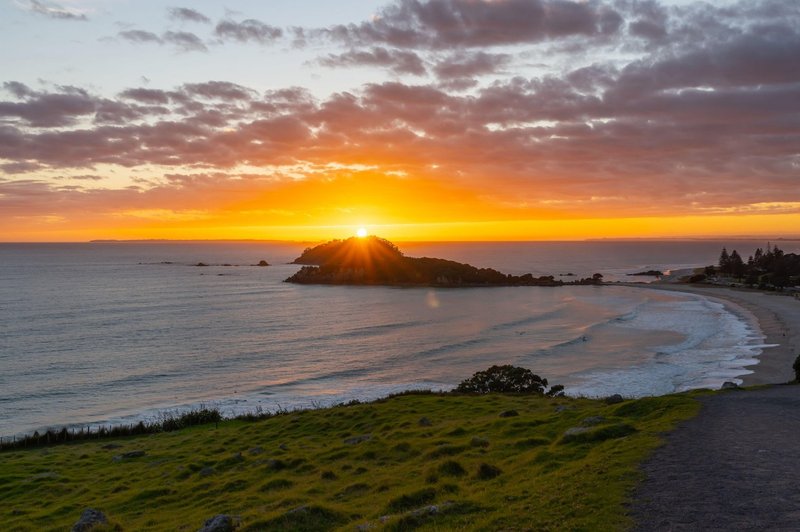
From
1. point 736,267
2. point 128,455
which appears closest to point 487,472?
point 128,455

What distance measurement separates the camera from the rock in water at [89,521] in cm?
1819

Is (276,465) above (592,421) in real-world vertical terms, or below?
below

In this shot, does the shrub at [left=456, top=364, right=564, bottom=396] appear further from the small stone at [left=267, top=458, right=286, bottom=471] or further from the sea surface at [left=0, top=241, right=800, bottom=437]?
the small stone at [left=267, top=458, right=286, bottom=471]

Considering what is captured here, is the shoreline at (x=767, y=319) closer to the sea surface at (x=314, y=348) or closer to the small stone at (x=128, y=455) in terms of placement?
the sea surface at (x=314, y=348)

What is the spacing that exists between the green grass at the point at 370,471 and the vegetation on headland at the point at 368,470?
0.24 feet

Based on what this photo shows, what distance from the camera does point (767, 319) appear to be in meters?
95.7

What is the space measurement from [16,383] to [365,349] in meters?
38.1

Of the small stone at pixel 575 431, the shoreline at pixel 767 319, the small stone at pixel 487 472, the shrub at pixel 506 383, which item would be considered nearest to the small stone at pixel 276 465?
the small stone at pixel 487 472

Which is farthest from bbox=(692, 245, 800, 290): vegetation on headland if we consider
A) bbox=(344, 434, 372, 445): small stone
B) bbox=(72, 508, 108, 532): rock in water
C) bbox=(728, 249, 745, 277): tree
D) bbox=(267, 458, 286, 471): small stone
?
bbox=(72, 508, 108, 532): rock in water

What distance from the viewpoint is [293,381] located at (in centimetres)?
5753

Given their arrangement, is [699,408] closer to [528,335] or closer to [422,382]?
[422,382]

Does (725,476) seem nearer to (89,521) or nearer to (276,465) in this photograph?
(276,465)

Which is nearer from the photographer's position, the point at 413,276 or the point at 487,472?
the point at 487,472

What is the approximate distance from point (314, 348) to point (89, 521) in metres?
55.6
